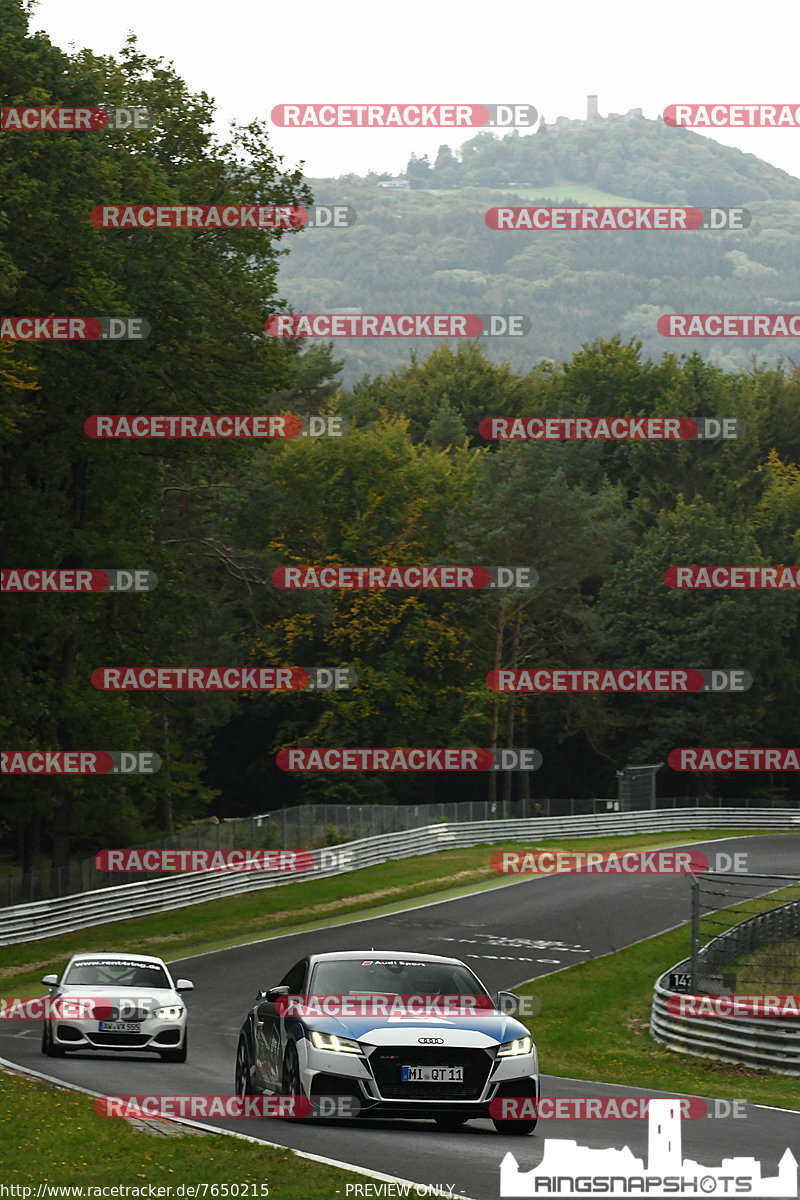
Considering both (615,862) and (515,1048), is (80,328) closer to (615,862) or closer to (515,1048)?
(615,862)

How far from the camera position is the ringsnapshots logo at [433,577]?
6962cm

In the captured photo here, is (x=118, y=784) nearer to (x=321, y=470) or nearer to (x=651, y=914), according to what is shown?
(x=651, y=914)

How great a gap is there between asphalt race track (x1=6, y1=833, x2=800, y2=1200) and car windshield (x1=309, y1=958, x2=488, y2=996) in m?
1.01

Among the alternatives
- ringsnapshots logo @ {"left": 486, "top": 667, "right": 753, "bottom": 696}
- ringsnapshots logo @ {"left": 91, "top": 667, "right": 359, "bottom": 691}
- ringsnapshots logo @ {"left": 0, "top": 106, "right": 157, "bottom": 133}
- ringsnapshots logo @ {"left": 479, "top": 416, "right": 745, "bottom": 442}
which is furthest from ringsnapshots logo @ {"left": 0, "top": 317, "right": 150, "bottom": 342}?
ringsnapshots logo @ {"left": 479, "top": 416, "right": 745, "bottom": 442}

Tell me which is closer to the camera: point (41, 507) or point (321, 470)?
point (41, 507)

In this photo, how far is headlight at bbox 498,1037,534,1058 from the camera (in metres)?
12.1

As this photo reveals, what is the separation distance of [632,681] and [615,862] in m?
26.5

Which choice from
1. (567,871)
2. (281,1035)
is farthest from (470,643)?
(281,1035)

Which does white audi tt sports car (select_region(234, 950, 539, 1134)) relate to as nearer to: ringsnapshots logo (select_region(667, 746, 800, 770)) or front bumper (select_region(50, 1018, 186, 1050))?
front bumper (select_region(50, 1018, 186, 1050))

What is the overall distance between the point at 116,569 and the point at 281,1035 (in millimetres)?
26841

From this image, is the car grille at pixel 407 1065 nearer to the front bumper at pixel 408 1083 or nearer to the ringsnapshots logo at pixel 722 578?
the front bumper at pixel 408 1083

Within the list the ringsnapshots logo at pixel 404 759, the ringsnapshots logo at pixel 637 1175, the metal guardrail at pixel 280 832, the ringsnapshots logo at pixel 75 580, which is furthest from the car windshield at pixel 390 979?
the ringsnapshots logo at pixel 404 759

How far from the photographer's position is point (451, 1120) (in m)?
12.4

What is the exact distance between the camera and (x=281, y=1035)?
41.3 feet
